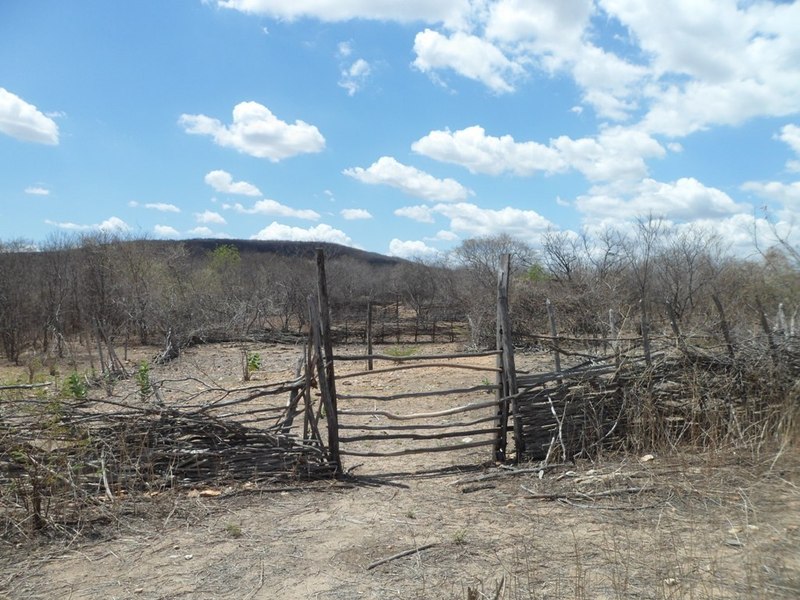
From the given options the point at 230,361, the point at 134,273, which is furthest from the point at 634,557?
the point at 134,273

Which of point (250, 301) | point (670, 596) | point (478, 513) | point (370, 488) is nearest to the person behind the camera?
point (670, 596)

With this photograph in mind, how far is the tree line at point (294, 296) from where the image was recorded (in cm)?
1556

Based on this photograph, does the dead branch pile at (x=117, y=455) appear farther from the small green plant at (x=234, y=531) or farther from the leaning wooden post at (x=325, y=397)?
the small green plant at (x=234, y=531)

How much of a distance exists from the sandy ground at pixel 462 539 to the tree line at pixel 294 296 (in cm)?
782

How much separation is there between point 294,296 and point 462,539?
20.6 meters

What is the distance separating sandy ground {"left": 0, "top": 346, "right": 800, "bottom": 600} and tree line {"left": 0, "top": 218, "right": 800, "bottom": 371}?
25.6 ft

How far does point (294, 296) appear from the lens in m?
23.8

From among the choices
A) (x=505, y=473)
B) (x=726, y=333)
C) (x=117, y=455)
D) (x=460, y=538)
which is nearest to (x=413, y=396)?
(x=505, y=473)

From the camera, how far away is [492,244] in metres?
25.7

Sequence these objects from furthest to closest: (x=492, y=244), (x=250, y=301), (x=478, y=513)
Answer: (x=492, y=244) < (x=250, y=301) < (x=478, y=513)

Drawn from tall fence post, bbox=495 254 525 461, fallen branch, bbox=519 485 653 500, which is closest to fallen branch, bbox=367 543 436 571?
fallen branch, bbox=519 485 653 500

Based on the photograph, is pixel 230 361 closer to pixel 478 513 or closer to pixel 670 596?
pixel 478 513

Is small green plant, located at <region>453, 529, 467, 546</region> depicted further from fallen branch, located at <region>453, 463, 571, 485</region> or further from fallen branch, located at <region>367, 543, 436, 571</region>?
fallen branch, located at <region>453, 463, 571, 485</region>

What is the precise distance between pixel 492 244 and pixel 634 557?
897 inches
